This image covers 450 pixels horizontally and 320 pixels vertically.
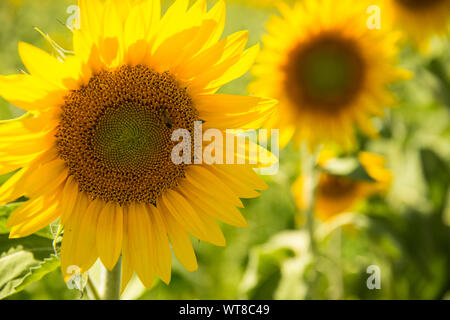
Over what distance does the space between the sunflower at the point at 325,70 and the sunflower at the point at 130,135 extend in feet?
2.56

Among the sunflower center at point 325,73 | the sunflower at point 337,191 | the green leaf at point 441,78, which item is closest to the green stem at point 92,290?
the sunflower center at point 325,73

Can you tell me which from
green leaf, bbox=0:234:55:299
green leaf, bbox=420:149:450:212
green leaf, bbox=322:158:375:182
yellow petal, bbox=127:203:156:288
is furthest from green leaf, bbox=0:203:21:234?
green leaf, bbox=420:149:450:212

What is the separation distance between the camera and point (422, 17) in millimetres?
3068

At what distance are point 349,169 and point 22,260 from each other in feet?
4.32

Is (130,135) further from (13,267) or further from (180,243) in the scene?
(13,267)

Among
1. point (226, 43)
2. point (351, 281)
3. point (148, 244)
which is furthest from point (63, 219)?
point (351, 281)

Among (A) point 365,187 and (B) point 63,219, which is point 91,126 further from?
(A) point 365,187

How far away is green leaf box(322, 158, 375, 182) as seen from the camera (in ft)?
6.20

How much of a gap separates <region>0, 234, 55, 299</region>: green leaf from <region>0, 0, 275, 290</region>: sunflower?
3.3 inches

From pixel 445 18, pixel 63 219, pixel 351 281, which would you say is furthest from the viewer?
pixel 445 18

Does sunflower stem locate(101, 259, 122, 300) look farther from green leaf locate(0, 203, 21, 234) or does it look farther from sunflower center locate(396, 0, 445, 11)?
sunflower center locate(396, 0, 445, 11)

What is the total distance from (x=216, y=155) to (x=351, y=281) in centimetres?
147

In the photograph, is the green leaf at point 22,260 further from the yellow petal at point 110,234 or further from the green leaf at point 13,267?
the yellow petal at point 110,234

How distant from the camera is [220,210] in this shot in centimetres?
122
